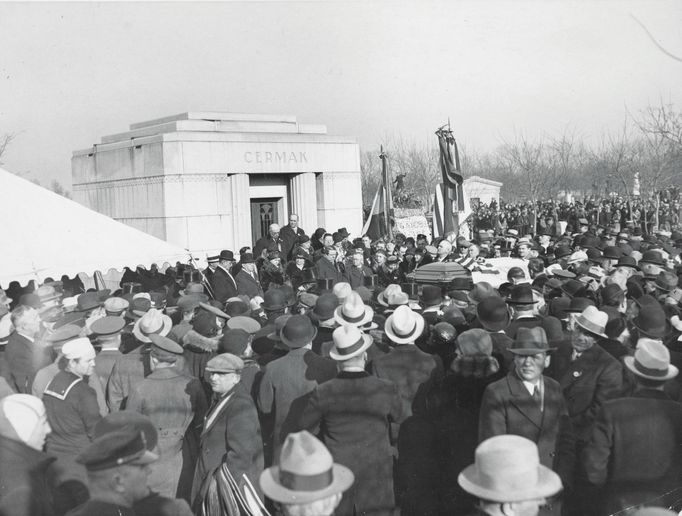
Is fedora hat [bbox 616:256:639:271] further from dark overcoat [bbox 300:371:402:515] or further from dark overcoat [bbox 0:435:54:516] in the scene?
dark overcoat [bbox 0:435:54:516]

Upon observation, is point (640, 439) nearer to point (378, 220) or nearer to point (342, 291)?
point (342, 291)

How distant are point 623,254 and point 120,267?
7.81 m

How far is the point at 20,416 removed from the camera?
3785 mm

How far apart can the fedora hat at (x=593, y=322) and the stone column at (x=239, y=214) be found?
567 inches

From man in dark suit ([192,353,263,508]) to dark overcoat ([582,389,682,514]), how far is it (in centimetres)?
213

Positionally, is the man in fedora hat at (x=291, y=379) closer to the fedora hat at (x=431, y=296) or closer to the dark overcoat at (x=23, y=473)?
the dark overcoat at (x=23, y=473)

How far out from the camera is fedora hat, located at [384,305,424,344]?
545 centimetres

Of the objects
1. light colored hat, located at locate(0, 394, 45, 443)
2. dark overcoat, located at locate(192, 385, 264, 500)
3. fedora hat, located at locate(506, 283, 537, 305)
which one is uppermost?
fedora hat, located at locate(506, 283, 537, 305)

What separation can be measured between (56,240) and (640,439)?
8.99 metres

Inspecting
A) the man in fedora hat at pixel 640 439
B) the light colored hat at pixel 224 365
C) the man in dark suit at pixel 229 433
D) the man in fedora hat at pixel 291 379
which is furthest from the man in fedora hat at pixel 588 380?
the light colored hat at pixel 224 365

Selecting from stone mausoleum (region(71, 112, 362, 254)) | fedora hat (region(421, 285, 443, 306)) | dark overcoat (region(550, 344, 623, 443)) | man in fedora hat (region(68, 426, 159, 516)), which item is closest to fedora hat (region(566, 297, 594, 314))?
dark overcoat (region(550, 344, 623, 443))

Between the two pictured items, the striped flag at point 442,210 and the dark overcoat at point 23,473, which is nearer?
the dark overcoat at point 23,473

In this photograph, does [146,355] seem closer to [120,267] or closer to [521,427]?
[521,427]

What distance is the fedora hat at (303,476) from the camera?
290 centimetres
